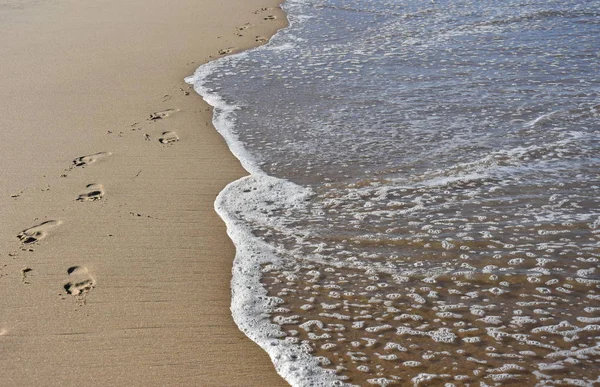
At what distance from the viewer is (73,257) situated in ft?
12.3

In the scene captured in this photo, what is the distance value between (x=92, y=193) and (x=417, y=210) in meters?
2.27

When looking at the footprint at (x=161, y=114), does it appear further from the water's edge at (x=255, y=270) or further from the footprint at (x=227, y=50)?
the footprint at (x=227, y=50)

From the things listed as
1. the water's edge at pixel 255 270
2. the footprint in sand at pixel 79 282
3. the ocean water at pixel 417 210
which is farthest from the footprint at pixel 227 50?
the footprint in sand at pixel 79 282

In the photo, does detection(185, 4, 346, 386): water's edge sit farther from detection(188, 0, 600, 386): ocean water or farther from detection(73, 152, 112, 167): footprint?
detection(73, 152, 112, 167): footprint

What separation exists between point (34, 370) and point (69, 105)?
376cm

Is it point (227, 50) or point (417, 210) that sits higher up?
point (227, 50)

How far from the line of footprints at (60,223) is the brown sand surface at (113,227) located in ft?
0.04

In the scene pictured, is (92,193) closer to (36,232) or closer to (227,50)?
(36,232)

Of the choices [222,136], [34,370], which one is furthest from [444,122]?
[34,370]

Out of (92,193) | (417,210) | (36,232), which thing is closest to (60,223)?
(36,232)

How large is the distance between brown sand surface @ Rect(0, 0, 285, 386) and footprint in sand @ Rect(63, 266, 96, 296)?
0.01 m

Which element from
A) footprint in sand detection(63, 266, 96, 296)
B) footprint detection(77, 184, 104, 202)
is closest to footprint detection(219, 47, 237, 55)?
footprint detection(77, 184, 104, 202)

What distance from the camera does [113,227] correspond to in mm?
4066

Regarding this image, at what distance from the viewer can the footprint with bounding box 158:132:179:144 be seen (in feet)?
17.8
